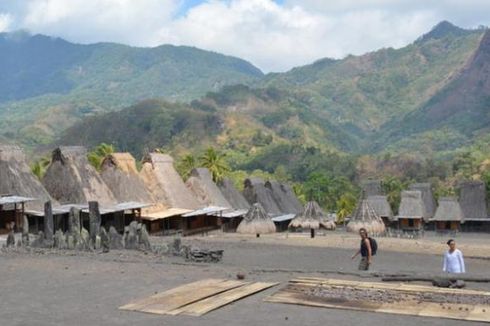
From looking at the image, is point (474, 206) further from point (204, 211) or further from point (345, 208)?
point (204, 211)

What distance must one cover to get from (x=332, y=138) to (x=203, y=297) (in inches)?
5306

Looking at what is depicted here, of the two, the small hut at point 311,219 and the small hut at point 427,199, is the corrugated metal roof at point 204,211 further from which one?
the small hut at point 427,199

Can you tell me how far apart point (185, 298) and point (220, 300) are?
0.65m

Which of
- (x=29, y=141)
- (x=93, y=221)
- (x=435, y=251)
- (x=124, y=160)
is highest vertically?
(x=29, y=141)

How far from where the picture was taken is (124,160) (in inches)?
1492

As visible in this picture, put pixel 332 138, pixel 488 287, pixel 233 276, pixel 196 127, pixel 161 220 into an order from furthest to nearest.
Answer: pixel 332 138, pixel 196 127, pixel 161 220, pixel 233 276, pixel 488 287

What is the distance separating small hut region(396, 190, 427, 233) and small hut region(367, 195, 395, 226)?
2.46 feet

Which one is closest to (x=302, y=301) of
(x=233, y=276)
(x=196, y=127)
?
(x=233, y=276)

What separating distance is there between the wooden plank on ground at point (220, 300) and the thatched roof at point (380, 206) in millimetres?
40529

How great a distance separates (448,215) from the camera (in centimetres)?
5084

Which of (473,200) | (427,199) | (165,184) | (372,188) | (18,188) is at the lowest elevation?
(473,200)

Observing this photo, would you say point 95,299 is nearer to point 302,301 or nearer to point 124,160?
point 302,301

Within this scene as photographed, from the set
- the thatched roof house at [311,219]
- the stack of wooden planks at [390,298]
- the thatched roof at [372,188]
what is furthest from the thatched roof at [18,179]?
the thatched roof at [372,188]

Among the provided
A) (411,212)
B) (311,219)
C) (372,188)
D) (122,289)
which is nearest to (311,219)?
(311,219)
